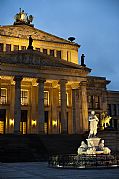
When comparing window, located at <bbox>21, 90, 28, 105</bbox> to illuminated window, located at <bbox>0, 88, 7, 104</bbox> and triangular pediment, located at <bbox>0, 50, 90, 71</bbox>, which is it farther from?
triangular pediment, located at <bbox>0, 50, 90, 71</bbox>

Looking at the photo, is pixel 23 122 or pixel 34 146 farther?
pixel 23 122

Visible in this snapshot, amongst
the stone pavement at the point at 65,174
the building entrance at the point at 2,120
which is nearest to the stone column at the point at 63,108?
the building entrance at the point at 2,120

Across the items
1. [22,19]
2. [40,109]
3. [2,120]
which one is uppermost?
[22,19]

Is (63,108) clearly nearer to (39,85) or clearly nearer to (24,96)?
(39,85)

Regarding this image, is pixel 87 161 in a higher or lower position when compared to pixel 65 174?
higher

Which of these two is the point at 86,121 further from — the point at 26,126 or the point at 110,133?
the point at 26,126

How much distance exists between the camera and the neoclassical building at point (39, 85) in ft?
146

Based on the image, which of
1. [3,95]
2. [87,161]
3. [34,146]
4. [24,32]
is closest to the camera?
[87,161]

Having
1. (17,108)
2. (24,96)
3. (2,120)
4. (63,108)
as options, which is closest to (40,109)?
(17,108)

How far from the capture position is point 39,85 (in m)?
45.5

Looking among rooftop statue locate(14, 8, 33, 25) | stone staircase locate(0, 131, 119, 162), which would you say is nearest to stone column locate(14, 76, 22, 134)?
stone staircase locate(0, 131, 119, 162)

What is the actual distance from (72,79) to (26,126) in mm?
11517

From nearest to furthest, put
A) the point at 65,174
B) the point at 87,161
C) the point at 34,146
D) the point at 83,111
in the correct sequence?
the point at 65,174
the point at 87,161
the point at 34,146
the point at 83,111

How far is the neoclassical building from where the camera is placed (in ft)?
146
